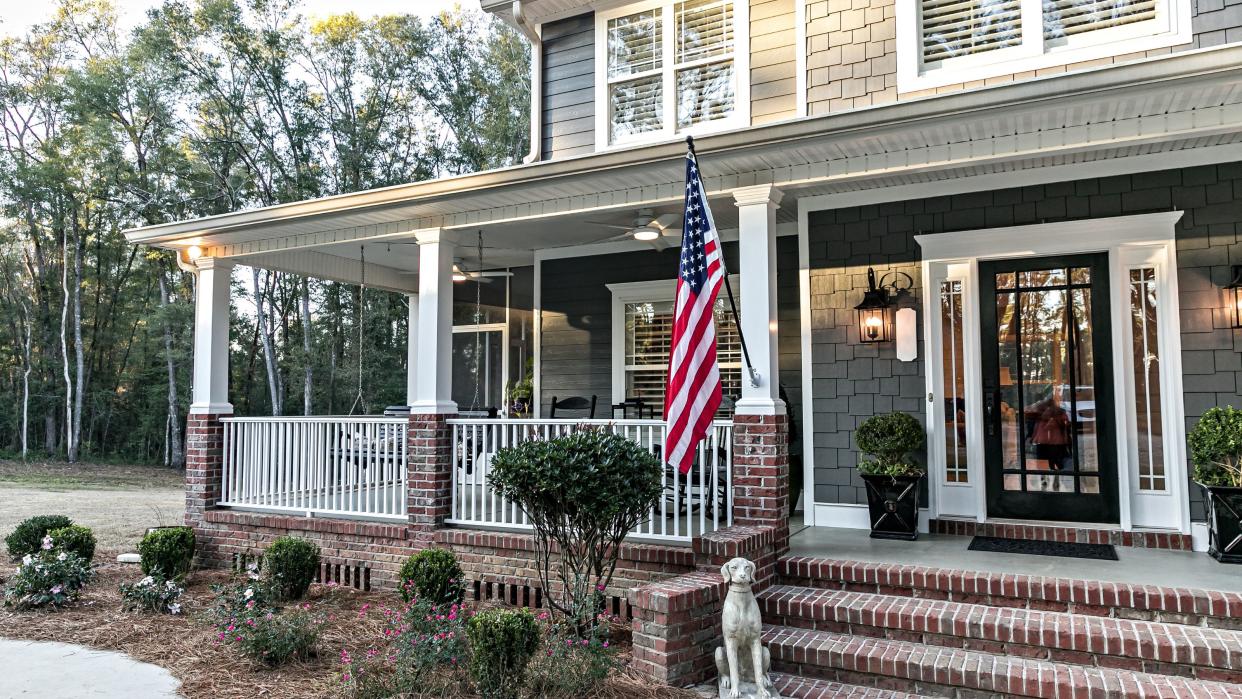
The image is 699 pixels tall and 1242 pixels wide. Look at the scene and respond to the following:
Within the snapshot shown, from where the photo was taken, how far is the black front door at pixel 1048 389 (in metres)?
5.30

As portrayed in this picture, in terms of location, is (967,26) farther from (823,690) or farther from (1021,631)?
(823,690)

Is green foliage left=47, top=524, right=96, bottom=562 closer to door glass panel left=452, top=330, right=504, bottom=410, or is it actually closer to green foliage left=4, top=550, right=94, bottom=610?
green foliage left=4, top=550, right=94, bottom=610

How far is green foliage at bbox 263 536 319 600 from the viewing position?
570 centimetres

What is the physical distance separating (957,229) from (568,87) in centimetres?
387

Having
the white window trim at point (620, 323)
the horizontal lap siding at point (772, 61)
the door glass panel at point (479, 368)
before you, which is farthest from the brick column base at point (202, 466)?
the horizontal lap siding at point (772, 61)

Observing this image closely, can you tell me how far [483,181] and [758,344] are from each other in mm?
2262

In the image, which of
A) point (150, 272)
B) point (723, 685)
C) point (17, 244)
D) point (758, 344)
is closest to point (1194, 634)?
point (723, 685)

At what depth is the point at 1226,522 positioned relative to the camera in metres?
4.42

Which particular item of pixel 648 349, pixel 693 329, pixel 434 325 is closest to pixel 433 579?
pixel 434 325

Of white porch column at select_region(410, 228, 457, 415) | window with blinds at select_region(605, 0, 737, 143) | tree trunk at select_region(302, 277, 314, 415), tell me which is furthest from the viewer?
tree trunk at select_region(302, 277, 314, 415)

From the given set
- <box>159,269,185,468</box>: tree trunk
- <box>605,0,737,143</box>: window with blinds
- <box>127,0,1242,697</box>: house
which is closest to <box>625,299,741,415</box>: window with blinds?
<box>127,0,1242,697</box>: house

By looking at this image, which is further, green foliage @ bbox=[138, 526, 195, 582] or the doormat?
green foliage @ bbox=[138, 526, 195, 582]

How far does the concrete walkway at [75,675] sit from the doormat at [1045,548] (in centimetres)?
488

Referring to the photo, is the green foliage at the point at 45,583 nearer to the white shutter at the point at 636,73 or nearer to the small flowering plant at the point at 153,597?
the small flowering plant at the point at 153,597
